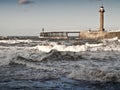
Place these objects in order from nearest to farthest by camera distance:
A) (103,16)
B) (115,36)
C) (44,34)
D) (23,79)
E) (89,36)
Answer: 1. (23,79)
2. (103,16)
3. (115,36)
4. (89,36)
5. (44,34)

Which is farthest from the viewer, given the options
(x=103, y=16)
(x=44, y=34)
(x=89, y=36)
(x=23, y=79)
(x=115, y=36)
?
(x=44, y=34)

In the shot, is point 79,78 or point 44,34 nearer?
point 79,78

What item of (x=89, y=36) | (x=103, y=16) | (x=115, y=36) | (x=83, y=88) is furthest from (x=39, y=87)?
(x=89, y=36)

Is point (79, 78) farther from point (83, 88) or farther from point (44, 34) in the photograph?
point (44, 34)

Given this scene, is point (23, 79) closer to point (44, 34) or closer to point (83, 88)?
point (83, 88)

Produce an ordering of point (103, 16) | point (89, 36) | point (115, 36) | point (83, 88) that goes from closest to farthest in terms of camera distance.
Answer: point (83, 88) < point (103, 16) < point (115, 36) < point (89, 36)

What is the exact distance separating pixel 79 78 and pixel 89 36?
83.0 m

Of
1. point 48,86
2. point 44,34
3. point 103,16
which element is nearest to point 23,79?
point 48,86

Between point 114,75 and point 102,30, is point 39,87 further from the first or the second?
point 102,30

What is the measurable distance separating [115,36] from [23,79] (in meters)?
74.4

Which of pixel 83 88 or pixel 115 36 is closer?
pixel 83 88

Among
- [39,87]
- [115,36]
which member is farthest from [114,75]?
[115,36]

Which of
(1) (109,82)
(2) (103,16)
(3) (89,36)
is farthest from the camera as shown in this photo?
(3) (89,36)

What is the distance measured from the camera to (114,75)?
1037 centimetres
